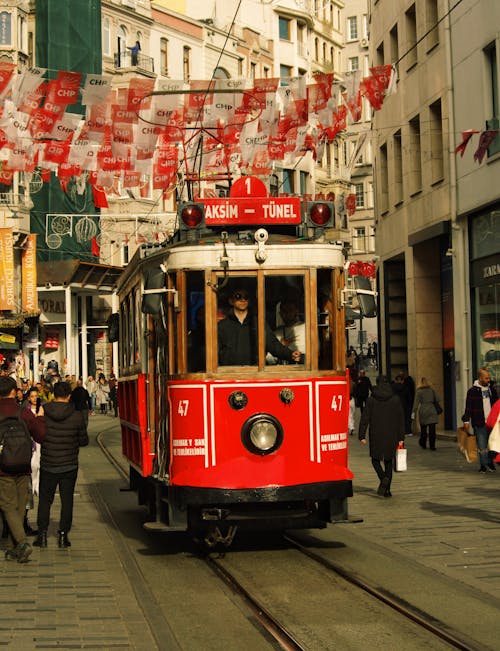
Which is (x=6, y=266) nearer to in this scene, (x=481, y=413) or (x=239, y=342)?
(x=481, y=413)

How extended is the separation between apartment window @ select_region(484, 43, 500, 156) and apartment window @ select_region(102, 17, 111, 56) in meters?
43.6

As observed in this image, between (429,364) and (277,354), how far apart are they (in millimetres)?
22354

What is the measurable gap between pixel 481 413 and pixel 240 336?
10.9m

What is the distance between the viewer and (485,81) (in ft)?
90.4

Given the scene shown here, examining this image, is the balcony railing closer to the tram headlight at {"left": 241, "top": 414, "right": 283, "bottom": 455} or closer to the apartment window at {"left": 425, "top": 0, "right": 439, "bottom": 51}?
the apartment window at {"left": 425, "top": 0, "right": 439, "bottom": 51}

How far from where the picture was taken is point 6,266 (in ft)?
176

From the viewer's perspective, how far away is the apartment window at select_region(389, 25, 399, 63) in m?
36.7

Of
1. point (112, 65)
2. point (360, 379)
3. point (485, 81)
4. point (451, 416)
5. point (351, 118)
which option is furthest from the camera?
point (112, 65)

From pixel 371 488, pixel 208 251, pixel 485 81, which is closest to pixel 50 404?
pixel 208 251

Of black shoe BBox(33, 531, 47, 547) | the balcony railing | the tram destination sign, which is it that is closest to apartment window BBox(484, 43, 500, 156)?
the tram destination sign

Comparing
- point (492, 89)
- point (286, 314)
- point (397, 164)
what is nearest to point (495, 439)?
point (286, 314)

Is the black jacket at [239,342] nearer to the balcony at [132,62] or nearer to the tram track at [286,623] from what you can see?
the tram track at [286,623]

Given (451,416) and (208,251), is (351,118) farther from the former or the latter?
(451,416)

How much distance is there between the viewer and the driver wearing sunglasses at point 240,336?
12320 mm
